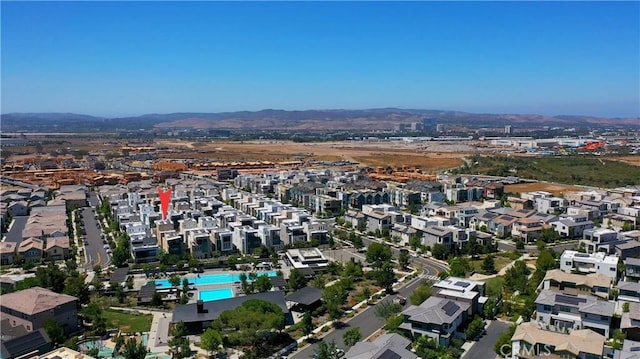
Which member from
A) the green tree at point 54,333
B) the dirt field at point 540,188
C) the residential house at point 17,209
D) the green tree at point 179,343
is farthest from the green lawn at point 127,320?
the dirt field at point 540,188

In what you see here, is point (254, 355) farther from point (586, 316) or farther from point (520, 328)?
point (586, 316)

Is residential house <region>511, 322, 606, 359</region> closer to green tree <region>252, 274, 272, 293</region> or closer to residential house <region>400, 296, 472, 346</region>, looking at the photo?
residential house <region>400, 296, 472, 346</region>

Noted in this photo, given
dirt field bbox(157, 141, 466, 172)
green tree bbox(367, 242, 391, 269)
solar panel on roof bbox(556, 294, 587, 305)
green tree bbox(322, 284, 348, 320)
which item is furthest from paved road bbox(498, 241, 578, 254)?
dirt field bbox(157, 141, 466, 172)

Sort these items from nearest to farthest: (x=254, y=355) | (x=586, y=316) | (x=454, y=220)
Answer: (x=254, y=355), (x=586, y=316), (x=454, y=220)

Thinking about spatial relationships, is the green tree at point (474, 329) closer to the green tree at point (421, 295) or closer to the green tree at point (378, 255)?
the green tree at point (421, 295)

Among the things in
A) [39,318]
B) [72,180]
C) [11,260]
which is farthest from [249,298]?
[72,180]

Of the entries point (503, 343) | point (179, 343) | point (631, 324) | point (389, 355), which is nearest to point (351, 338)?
point (389, 355)
